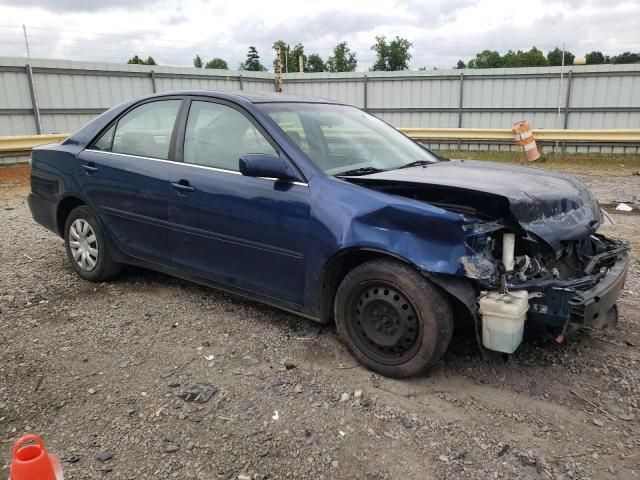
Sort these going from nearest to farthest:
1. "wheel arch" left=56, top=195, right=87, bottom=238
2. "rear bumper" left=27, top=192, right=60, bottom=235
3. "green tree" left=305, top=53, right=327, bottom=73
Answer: "wheel arch" left=56, top=195, right=87, bottom=238 → "rear bumper" left=27, top=192, right=60, bottom=235 → "green tree" left=305, top=53, right=327, bottom=73

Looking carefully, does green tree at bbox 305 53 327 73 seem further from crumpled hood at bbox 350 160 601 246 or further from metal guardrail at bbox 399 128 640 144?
crumpled hood at bbox 350 160 601 246

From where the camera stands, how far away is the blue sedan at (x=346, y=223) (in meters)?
2.92

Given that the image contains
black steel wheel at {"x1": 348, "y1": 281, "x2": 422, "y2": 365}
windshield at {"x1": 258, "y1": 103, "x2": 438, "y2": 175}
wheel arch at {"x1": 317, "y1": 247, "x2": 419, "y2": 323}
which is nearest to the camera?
black steel wheel at {"x1": 348, "y1": 281, "x2": 422, "y2": 365}

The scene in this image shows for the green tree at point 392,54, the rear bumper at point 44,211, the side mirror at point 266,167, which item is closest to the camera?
the side mirror at point 266,167

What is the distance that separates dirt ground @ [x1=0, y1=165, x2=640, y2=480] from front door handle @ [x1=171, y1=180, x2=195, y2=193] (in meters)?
0.98

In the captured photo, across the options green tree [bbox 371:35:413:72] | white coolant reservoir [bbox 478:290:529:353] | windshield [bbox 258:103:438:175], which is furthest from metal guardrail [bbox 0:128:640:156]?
green tree [bbox 371:35:413:72]

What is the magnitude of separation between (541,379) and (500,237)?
90 centimetres

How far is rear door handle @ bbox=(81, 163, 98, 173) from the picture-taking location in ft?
14.9

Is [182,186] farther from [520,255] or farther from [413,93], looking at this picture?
[413,93]

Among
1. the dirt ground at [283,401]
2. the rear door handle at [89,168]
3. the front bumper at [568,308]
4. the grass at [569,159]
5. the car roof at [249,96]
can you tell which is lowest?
the grass at [569,159]

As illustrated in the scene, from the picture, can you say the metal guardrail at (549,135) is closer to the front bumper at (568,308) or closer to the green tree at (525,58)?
the front bumper at (568,308)

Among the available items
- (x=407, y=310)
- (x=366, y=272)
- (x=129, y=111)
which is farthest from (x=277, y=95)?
(x=407, y=310)

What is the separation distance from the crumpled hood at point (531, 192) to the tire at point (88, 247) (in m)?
2.59

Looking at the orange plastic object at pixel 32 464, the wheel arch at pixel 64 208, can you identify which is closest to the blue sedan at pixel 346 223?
the wheel arch at pixel 64 208
